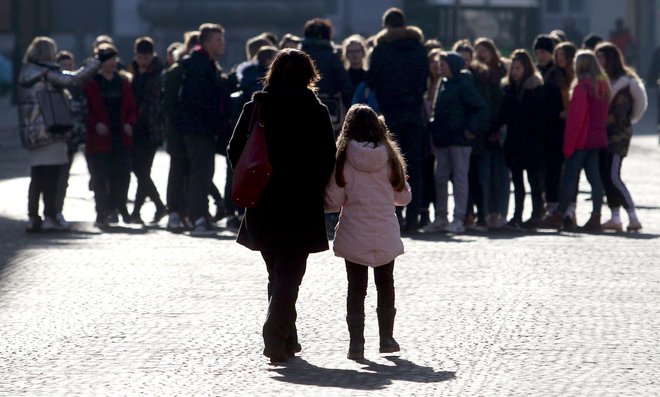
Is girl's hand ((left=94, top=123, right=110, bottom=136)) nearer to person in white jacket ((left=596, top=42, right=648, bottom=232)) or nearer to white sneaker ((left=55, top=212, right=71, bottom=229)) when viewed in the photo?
white sneaker ((left=55, top=212, right=71, bottom=229))

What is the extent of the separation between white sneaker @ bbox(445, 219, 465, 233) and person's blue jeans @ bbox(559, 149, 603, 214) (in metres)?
0.98

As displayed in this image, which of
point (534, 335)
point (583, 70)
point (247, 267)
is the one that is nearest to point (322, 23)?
point (583, 70)

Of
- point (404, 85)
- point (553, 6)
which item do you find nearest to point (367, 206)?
point (404, 85)

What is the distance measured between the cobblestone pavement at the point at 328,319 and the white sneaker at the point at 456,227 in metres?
0.29

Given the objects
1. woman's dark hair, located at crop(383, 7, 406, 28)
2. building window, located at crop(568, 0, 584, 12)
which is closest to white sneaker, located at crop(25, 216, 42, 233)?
woman's dark hair, located at crop(383, 7, 406, 28)

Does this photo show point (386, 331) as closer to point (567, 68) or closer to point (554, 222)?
point (554, 222)

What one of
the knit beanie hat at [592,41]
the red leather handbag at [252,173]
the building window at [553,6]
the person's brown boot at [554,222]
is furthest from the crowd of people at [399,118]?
the building window at [553,6]

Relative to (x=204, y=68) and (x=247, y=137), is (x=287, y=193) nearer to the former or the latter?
(x=247, y=137)

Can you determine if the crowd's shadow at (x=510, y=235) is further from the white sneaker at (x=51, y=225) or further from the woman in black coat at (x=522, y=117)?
the white sneaker at (x=51, y=225)

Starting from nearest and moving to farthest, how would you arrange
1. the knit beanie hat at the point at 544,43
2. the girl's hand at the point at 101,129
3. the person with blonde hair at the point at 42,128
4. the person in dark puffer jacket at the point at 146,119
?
the person with blonde hair at the point at 42,128
the girl's hand at the point at 101,129
the knit beanie hat at the point at 544,43
the person in dark puffer jacket at the point at 146,119

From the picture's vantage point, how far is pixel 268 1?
65.7m

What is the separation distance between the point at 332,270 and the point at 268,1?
5386 cm

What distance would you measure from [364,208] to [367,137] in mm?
350

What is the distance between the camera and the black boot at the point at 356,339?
28.1 ft
